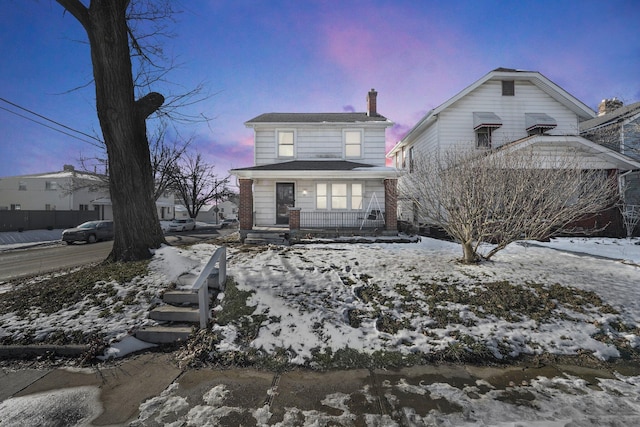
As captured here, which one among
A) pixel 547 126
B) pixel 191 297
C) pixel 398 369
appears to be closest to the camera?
pixel 398 369

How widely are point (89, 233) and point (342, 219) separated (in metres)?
15.8

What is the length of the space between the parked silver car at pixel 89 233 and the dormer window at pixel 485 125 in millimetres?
23349

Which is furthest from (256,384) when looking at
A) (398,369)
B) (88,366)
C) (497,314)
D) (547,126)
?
(547,126)

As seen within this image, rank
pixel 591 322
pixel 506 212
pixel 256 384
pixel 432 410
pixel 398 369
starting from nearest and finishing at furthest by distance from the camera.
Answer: pixel 432 410 → pixel 256 384 → pixel 398 369 → pixel 591 322 → pixel 506 212

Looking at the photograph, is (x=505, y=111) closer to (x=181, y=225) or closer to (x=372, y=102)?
(x=372, y=102)

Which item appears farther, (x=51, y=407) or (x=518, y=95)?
(x=518, y=95)

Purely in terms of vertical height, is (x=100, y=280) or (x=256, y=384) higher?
(x=100, y=280)

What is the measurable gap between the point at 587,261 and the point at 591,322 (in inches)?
162

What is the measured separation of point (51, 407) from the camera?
104 inches

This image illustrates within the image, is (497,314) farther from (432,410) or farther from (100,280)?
(100,280)

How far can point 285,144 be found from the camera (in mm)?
14602

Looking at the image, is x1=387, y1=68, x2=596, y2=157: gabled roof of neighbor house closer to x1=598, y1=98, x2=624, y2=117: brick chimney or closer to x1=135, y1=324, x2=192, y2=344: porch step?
x1=598, y1=98, x2=624, y2=117: brick chimney

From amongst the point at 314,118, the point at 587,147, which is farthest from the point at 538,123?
the point at 314,118

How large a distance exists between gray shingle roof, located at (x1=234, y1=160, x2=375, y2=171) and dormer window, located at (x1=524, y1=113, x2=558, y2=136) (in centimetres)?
913
